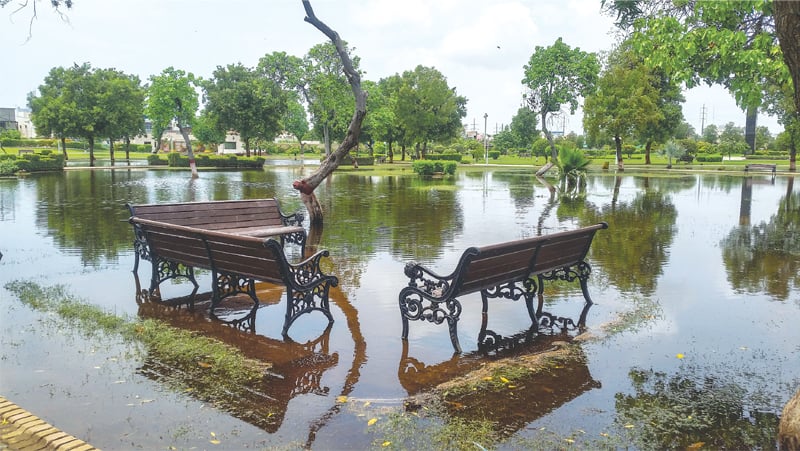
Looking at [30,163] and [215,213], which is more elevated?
[30,163]

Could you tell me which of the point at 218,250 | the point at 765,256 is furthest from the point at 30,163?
the point at 765,256

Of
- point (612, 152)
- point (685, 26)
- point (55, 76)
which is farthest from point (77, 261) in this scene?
point (612, 152)

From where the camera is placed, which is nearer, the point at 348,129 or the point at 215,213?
the point at 215,213

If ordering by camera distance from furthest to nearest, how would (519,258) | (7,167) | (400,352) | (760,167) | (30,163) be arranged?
(760,167)
(30,163)
(7,167)
(519,258)
(400,352)

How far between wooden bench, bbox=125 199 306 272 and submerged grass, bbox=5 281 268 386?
1.29 metres

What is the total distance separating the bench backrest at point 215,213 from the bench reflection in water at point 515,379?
412 centimetres

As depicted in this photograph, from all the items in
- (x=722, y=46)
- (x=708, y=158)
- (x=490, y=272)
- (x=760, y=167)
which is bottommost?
(x=490, y=272)

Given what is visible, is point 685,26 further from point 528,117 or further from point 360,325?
point 528,117

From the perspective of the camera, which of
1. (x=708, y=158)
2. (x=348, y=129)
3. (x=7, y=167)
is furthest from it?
(x=708, y=158)

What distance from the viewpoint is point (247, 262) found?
5.58 meters

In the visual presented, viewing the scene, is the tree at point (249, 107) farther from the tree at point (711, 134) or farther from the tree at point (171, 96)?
the tree at point (711, 134)

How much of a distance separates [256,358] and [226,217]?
3922 millimetres

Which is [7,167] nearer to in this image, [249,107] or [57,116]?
[57,116]

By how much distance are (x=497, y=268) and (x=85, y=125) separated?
4319 centimetres
